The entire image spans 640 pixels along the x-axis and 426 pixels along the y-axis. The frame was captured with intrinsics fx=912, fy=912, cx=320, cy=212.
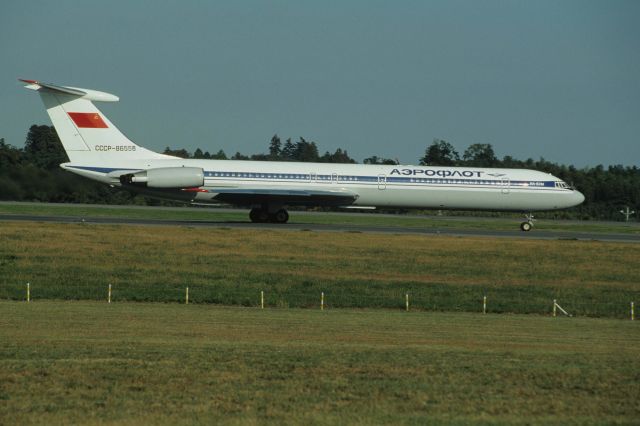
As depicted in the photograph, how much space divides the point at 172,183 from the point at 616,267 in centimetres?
2373

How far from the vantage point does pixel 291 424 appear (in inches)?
398

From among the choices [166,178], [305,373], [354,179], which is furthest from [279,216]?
[305,373]

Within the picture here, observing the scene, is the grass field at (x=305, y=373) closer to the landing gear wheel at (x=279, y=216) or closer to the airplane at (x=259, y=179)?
the airplane at (x=259, y=179)

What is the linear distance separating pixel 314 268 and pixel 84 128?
21.9m

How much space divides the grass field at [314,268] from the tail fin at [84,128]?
227 inches

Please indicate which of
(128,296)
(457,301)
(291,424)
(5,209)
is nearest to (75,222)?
(5,209)

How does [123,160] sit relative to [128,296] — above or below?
above

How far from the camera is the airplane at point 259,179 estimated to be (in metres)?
50.1

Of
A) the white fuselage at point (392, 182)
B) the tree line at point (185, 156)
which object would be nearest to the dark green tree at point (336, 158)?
the tree line at point (185, 156)

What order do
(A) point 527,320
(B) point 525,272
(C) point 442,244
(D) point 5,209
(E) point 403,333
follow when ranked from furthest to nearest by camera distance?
(D) point 5,209, (C) point 442,244, (B) point 525,272, (A) point 527,320, (E) point 403,333

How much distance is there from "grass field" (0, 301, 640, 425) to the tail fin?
30.5m

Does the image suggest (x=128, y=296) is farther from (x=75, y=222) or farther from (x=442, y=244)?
(x=75, y=222)

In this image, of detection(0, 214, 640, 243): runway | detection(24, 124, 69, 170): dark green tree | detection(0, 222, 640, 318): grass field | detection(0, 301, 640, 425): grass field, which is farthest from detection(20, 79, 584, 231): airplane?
detection(24, 124, 69, 170): dark green tree

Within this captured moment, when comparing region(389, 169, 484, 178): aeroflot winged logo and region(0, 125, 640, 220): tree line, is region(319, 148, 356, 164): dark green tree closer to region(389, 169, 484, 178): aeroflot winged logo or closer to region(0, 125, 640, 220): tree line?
region(0, 125, 640, 220): tree line
